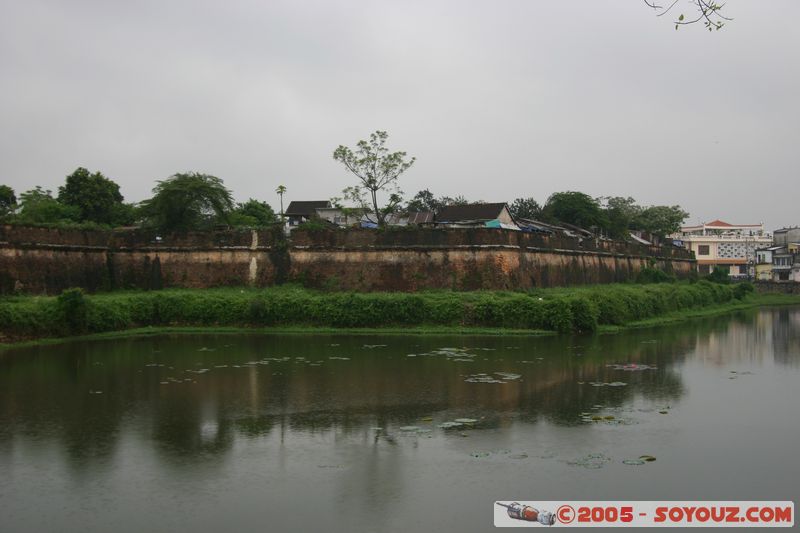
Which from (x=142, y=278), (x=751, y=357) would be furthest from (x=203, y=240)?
(x=751, y=357)

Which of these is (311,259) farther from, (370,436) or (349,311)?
(370,436)

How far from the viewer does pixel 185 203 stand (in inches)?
939

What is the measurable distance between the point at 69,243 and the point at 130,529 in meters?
18.1

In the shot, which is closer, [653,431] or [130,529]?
[130,529]

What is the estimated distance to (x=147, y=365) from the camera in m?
13.5

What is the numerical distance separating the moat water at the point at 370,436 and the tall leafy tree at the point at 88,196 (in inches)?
677

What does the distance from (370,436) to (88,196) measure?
26.5m

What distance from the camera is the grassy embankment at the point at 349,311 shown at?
18859mm

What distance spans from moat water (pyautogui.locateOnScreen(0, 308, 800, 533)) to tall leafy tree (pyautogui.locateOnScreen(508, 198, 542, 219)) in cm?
2929

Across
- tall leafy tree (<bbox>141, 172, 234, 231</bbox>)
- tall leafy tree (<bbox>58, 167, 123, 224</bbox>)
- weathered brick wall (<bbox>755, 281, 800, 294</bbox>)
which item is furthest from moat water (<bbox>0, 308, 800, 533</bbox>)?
weathered brick wall (<bbox>755, 281, 800, 294</bbox>)

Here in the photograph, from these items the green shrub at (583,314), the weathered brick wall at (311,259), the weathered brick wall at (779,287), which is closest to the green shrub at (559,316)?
the green shrub at (583,314)

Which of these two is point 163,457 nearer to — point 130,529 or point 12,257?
point 130,529

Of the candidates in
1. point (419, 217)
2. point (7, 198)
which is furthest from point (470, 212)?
point (7, 198)

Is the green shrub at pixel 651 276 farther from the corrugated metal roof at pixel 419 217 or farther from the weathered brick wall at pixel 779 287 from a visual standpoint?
the weathered brick wall at pixel 779 287
